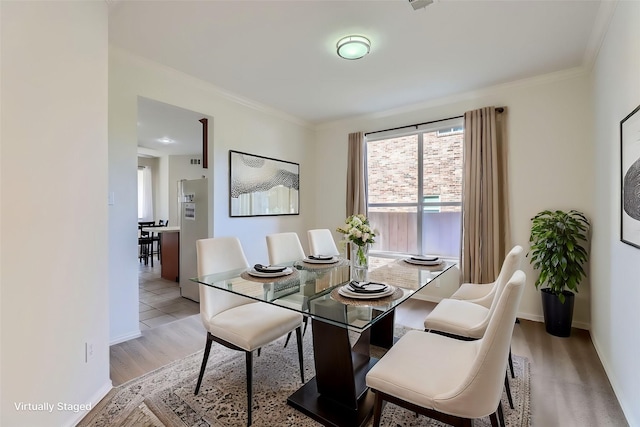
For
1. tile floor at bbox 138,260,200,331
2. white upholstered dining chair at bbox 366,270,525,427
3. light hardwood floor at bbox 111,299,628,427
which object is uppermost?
white upholstered dining chair at bbox 366,270,525,427

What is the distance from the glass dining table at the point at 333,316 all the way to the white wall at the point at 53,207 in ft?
2.36

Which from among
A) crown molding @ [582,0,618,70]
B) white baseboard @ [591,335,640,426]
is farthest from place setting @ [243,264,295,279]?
crown molding @ [582,0,618,70]

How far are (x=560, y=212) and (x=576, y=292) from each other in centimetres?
79

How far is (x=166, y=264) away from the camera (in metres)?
5.02

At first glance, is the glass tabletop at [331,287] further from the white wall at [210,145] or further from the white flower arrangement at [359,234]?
the white wall at [210,145]

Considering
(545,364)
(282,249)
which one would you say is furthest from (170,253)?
(545,364)

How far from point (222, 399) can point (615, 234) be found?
288cm

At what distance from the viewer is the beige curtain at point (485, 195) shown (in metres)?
3.30

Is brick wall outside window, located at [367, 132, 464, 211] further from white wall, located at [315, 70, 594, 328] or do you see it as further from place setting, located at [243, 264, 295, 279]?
place setting, located at [243, 264, 295, 279]

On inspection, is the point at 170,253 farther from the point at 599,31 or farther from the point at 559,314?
the point at 599,31

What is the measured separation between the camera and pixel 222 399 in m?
1.86

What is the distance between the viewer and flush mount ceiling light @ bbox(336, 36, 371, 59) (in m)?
2.36

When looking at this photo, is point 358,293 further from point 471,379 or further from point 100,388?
point 100,388

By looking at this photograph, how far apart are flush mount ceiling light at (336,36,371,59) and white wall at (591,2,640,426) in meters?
1.60
